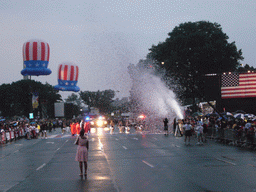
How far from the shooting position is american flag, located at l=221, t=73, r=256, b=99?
121ft

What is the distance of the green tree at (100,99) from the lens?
461ft

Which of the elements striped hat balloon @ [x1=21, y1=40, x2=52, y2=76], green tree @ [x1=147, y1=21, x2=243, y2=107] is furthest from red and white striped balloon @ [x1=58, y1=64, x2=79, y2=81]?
green tree @ [x1=147, y1=21, x2=243, y2=107]

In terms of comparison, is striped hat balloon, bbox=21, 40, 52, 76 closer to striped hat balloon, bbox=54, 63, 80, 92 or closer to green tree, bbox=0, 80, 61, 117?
striped hat balloon, bbox=54, 63, 80, 92

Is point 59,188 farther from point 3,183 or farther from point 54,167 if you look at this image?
point 54,167

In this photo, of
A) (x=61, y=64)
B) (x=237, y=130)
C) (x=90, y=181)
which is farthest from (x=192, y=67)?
(x=90, y=181)

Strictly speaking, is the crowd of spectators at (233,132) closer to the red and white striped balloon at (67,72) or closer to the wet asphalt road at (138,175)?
the wet asphalt road at (138,175)

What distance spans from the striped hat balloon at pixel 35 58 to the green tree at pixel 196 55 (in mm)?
16723

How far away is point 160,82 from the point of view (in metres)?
54.3

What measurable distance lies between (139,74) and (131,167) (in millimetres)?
42185

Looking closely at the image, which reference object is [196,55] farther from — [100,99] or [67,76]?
[100,99]

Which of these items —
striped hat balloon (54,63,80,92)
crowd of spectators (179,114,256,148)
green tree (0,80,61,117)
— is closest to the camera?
crowd of spectators (179,114,256,148)

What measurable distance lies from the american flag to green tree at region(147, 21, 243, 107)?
1244 cm

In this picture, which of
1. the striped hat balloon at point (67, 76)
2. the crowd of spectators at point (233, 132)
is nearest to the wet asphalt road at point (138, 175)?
the crowd of spectators at point (233, 132)

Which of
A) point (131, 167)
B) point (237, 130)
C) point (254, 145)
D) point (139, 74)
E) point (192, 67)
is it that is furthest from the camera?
point (139, 74)
